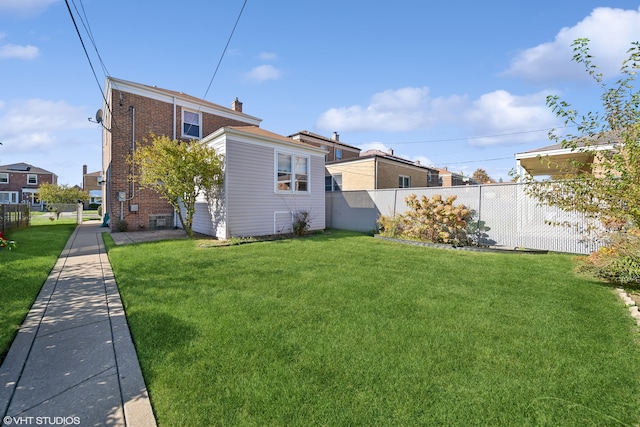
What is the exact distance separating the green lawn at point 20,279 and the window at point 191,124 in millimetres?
7347

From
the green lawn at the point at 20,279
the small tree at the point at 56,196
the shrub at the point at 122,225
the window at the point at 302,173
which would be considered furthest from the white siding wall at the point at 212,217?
the small tree at the point at 56,196

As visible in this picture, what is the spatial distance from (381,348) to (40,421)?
8.41 feet

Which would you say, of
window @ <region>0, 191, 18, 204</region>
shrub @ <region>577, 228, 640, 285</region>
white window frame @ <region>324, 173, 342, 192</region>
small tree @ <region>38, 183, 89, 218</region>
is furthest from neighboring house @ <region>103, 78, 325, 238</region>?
window @ <region>0, 191, 18, 204</region>

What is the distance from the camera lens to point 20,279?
471cm

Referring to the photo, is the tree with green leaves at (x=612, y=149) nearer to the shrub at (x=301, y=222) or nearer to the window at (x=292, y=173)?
the shrub at (x=301, y=222)

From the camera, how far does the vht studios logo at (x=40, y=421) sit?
5.94 ft

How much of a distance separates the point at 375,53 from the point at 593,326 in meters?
10.7

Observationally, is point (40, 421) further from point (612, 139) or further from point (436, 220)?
point (436, 220)

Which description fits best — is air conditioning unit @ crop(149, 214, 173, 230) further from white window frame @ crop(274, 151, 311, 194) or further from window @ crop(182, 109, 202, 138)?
white window frame @ crop(274, 151, 311, 194)

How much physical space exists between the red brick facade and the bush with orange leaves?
10.6 metres

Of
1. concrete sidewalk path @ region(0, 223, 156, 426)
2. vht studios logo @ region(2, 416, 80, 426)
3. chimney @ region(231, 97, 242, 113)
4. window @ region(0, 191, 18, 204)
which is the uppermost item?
chimney @ region(231, 97, 242, 113)

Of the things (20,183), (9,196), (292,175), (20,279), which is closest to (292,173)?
(292,175)

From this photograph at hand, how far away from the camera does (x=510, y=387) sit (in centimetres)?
214

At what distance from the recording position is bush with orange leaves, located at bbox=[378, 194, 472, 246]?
29.6ft
